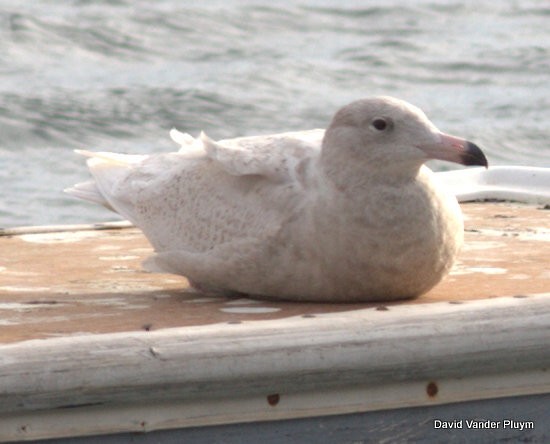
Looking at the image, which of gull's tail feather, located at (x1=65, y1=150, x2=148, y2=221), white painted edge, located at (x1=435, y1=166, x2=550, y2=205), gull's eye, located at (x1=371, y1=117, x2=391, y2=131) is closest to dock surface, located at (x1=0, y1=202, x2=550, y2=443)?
gull's eye, located at (x1=371, y1=117, x2=391, y2=131)

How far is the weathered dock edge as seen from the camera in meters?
4.11

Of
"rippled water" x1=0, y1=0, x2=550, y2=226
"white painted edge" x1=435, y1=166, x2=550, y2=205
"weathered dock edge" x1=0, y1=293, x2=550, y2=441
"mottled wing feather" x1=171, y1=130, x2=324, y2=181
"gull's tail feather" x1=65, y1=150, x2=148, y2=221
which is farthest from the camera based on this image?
"rippled water" x1=0, y1=0, x2=550, y2=226

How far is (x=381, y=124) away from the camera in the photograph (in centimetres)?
470

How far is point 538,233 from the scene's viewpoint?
6070mm

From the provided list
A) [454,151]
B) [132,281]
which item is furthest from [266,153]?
[132,281]

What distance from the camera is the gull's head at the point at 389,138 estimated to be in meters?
4.64

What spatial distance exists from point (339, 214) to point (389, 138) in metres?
0.25

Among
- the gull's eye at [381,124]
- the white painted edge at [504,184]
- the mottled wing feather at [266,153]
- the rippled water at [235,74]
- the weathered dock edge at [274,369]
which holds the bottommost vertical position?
the rippled water at [235,74]

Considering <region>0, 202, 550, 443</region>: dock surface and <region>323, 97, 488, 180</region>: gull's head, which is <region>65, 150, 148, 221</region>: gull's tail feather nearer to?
<region>0, 202, 550, 443</region>: dock surface

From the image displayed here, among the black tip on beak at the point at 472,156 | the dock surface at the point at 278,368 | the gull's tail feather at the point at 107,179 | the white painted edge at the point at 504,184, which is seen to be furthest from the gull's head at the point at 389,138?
the white painted edge at the point at 504,184

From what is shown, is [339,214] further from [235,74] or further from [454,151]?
[235,74]

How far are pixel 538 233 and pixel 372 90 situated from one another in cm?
1031

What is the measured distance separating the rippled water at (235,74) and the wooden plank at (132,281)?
5.48m

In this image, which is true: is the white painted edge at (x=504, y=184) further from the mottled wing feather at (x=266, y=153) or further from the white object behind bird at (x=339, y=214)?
the white object behind bird at (x=339, y=214)
